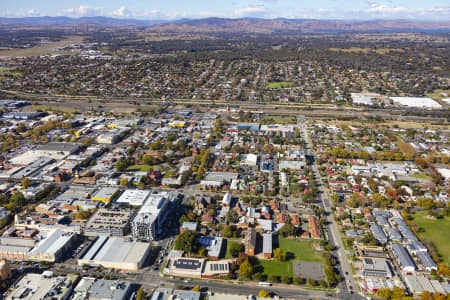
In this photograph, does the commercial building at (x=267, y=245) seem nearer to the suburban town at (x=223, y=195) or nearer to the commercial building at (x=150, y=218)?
the suburban town at (x=223, y=195)

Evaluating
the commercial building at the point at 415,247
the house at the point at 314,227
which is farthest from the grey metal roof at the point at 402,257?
the house at the point at 314,227

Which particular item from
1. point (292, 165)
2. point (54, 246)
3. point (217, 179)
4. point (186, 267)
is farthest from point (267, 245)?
point (54, 246)

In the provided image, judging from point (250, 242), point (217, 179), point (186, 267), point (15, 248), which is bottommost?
point (186, 267)

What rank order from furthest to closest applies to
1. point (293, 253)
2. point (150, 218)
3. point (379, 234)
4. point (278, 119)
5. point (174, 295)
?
1. point (278, 119)
2. point (379, 234)
3. point (150, 218)
4. point (293, 253)
5. point (174, 295)

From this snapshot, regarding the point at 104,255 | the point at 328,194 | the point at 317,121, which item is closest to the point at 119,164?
the point at 104,255

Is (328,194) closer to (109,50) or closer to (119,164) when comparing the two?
(119,164)

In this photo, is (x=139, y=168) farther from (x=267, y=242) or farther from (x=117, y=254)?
(x=267, y=242)

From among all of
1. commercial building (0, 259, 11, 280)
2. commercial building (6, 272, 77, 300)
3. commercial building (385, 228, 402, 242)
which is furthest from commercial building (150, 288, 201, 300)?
commercial building (385, 228, 402, 242)
